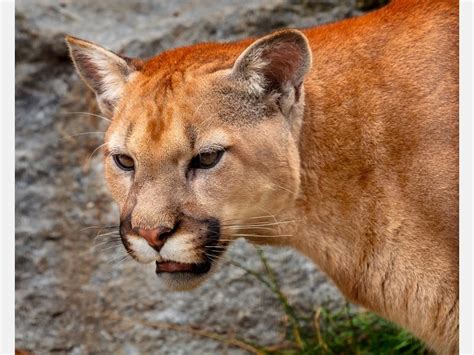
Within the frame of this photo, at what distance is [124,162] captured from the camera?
11.8ft

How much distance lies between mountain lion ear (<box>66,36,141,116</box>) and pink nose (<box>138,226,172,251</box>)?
0.81 m

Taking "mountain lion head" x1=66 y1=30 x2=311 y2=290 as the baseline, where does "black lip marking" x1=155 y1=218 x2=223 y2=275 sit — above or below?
below

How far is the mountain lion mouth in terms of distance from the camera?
3479 millimetres

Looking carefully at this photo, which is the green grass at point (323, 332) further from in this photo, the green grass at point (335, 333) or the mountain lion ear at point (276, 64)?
the mountain lion ear at point (276, 64)

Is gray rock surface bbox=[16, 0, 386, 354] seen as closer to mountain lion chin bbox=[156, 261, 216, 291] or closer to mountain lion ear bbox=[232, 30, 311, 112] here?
mountain lion chin bbox=[156, 261, 216, 291]

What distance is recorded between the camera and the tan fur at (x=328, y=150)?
345cm

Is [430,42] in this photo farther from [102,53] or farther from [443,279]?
[102,53]

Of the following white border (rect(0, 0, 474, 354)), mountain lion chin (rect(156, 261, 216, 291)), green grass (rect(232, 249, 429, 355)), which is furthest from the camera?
green grass (rect(232, 249, 429, 355))

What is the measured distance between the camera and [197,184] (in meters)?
3.41

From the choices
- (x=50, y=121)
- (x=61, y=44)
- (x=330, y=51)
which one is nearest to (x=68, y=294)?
(x=50, y=121)

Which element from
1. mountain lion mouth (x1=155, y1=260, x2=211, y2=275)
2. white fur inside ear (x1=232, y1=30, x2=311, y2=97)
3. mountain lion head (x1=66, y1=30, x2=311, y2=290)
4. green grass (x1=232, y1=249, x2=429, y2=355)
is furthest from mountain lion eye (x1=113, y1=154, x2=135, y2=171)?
green grass (x1=232, y1=249, x2=429, y2=355)
